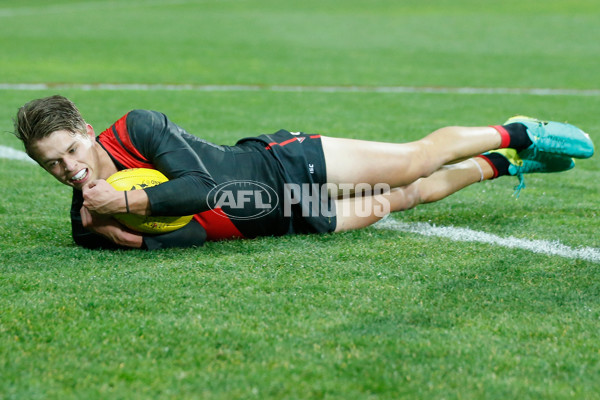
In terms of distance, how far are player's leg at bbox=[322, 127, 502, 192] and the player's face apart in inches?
53.9

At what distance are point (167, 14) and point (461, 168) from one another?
Answer: 25537 millimetres

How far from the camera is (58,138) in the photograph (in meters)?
3.94

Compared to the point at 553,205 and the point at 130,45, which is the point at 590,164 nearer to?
the point at 553,205

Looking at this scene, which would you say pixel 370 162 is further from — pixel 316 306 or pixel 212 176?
pixel 316 306

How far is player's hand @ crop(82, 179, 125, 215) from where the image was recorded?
392 cm

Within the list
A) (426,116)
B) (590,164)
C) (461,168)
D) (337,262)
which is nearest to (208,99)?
(426,116)

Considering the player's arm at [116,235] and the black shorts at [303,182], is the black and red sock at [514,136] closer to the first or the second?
the black shorts at [303,182]

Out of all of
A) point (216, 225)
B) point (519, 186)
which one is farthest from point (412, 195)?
point (216, 225)

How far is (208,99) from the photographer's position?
1118cm

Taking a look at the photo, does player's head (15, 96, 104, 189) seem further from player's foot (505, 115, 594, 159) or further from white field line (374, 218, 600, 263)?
player's foot (505, 115, 594, 159)

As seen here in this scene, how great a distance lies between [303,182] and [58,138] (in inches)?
55.5

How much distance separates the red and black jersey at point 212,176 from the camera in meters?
4.08

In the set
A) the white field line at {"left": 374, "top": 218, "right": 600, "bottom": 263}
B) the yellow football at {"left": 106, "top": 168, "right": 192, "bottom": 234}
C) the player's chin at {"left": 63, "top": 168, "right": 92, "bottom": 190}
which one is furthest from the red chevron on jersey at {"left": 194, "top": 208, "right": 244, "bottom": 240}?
the white field line at {"left": 374, "top": 218, "right": 600, "bottom": 263}

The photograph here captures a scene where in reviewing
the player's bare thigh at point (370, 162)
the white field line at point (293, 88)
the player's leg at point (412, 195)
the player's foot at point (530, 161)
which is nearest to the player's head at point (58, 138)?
the player's bare thigh at point (370, 162)
